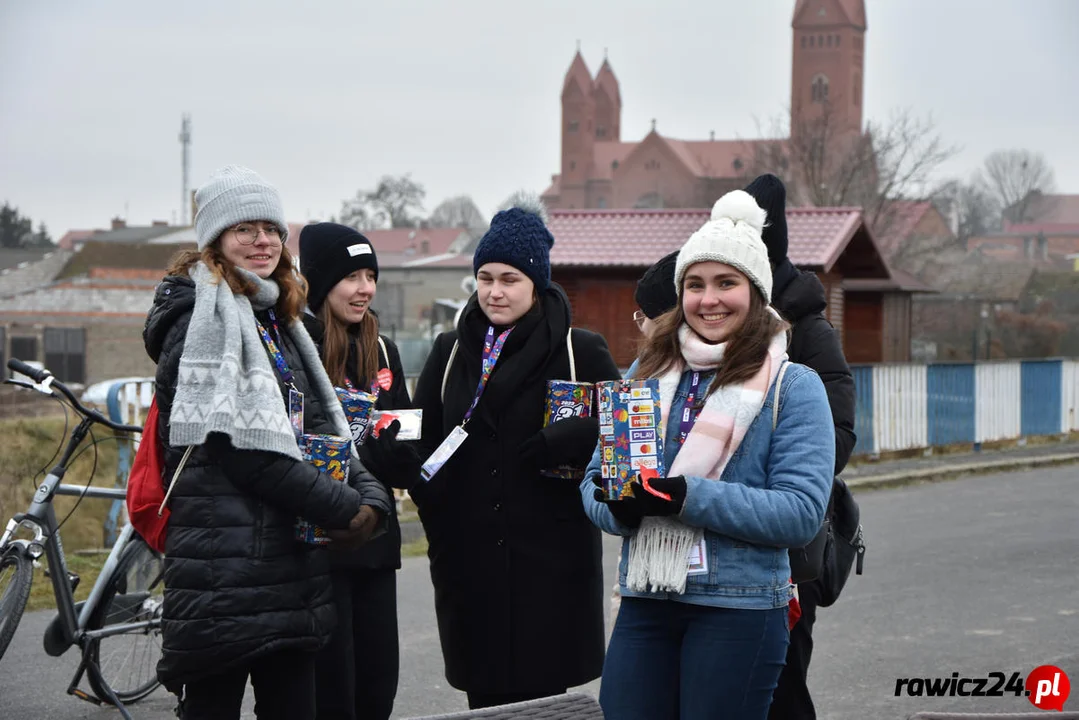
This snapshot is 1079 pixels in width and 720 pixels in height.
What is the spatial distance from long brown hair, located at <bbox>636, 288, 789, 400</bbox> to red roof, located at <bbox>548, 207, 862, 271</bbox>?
52.2ft

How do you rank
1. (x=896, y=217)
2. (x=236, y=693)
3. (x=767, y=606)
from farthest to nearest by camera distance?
(x=896, y=217)
(x=236, y=693)
(x=767, y=606)

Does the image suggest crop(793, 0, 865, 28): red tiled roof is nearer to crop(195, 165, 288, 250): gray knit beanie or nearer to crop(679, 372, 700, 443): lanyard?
crop(195, 165, 288, 250): gray knit beanie

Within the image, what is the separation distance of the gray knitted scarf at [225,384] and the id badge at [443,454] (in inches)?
31.5

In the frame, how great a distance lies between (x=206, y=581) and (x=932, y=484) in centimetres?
1174

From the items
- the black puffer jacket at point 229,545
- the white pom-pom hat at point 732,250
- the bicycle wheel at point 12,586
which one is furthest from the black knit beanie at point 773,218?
the bicycle wheel at point 12,586

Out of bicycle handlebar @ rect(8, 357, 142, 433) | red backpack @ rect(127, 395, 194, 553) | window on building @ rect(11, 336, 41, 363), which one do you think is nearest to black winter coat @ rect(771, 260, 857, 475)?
red backpack @ rect(127, 395, 194, 553)

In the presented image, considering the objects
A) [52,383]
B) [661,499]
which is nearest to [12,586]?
[52,383]

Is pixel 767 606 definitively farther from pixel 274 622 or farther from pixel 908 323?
pixel 908 323

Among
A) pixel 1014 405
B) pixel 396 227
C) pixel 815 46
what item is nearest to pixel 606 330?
pixel 1014 405

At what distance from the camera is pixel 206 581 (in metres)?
3.22

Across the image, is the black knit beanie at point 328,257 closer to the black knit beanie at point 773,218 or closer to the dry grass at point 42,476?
the black knit beanie at point 773,218

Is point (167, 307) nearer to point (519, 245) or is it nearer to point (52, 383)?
point (519, 245)

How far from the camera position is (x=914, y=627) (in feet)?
23.6

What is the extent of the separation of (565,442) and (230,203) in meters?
1.29
